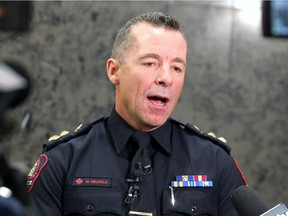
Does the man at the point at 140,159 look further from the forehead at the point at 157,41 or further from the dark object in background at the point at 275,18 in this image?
the dark object in background at the point at 275,18

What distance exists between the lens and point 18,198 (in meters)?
0.57

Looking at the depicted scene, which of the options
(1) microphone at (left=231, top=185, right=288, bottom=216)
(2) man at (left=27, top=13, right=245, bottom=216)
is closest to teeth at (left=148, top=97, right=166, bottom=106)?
(2) man at (left=27, top=13, right=245, bottom=216)

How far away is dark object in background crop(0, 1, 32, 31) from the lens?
2.22 meters

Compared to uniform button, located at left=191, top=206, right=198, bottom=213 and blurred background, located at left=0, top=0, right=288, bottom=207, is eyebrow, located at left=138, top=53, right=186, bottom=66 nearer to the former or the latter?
uniform button, located at left=191, top=206, right=198, bottom=213

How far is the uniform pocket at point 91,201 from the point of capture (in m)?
1.37

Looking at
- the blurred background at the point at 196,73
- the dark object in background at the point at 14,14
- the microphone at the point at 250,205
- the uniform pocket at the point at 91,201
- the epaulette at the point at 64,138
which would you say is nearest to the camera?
the microphone at the point at 250,205

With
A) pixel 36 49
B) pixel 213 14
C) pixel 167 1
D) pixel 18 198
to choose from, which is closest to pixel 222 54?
pixel 213 14

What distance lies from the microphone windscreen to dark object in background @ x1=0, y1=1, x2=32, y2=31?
4.66 feet

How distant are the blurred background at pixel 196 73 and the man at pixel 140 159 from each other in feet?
3.26

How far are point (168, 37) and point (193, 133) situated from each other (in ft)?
0.93

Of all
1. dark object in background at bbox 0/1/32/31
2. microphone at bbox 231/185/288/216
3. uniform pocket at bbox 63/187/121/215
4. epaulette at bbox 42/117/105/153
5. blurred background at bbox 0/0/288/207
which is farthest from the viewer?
blurred background at bbox 0/0/288/207

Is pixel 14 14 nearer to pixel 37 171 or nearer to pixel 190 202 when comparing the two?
pixel 37 171

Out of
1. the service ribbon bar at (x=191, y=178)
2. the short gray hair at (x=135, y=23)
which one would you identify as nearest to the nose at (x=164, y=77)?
the short gray hair at (x=135, y=23)

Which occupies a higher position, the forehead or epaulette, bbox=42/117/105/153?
the forehead
